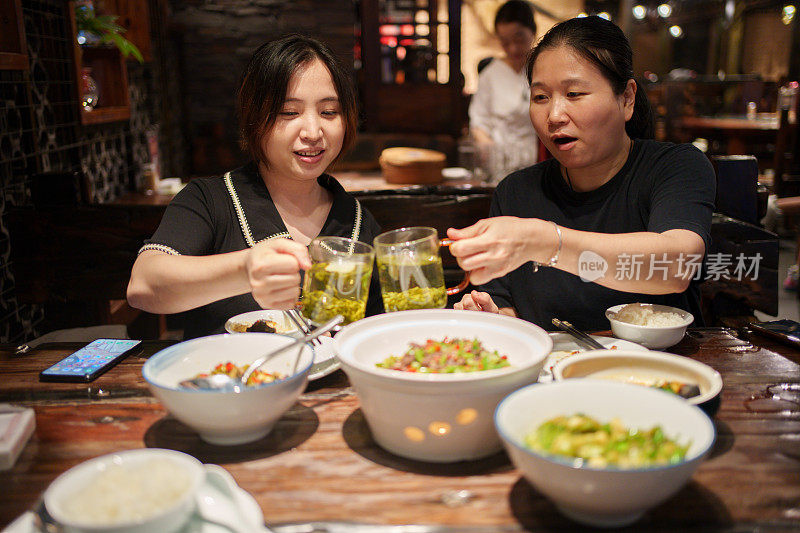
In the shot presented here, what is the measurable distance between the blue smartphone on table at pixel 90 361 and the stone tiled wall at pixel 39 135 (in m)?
1.35

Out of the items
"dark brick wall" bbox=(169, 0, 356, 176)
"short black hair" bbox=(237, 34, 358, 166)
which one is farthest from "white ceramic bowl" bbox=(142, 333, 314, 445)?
"dark brick wall" bbox=(169, 0, 356, 176)

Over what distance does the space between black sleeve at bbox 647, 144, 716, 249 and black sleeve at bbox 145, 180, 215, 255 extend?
125 centimetres

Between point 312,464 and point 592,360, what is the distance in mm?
584

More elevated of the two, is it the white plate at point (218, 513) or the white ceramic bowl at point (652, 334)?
the white ceramic bowl at point (652, 334)

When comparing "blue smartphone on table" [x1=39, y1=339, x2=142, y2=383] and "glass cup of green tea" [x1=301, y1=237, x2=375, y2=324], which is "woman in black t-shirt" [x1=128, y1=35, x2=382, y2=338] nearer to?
"blue smartphone on table" [x1=39, y1=339, x2=142, y2=383]

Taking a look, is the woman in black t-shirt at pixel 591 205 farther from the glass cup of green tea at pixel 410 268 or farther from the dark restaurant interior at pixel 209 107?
the dark restaurant interior at pixel 209 107

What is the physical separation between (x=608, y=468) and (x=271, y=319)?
107 centimetres

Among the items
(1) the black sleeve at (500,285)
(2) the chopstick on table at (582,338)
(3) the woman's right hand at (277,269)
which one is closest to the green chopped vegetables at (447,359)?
(3) the woman's right hand at (277,269)

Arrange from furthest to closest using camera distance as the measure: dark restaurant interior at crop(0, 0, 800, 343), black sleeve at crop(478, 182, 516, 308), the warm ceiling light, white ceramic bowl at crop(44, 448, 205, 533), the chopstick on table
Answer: the warm ceiling light < dark restaurant interior at crop(0, 0, 800, 343) < black sleeve at crop(478, 182, 516, 308) < the chopstick on table < white ceramic bowl at crop(44, 448, 205, 533)

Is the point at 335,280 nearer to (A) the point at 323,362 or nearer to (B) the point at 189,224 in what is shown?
(A) the point at 323,362

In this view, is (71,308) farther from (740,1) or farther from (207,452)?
(740,1)

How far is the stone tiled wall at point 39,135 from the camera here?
104 inches

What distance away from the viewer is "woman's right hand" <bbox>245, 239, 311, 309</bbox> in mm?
1263

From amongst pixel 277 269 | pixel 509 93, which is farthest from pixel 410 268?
pixel 509 93
